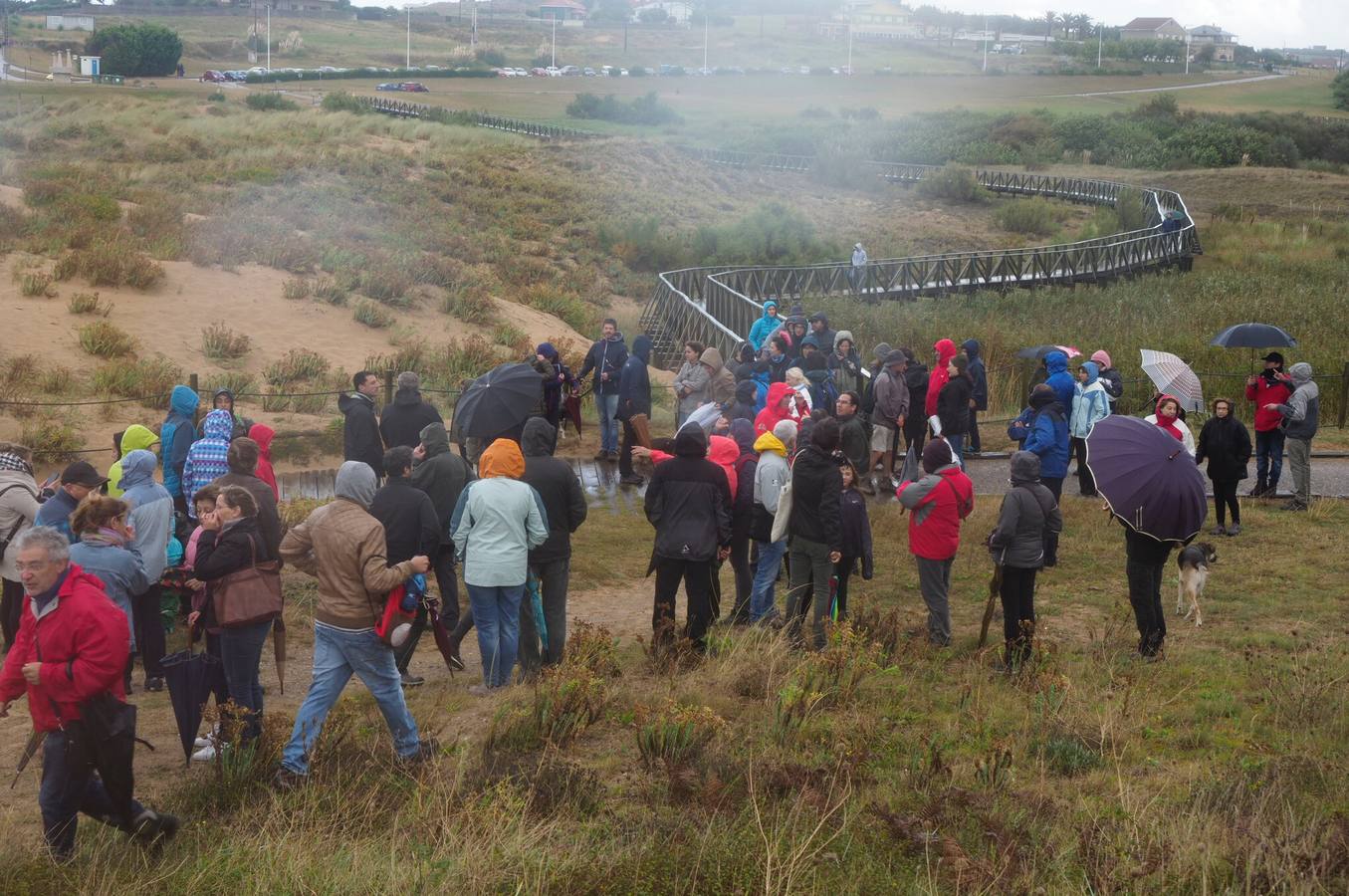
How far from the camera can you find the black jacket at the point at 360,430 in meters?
10.1

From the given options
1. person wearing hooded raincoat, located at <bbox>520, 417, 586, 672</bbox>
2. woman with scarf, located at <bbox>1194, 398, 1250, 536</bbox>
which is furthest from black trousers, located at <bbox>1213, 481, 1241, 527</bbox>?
person wearing hooded raincoat, located at <bbox>520, 417, 586, 672</bbox>

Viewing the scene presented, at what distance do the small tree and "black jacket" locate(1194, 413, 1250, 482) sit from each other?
9049 centimetres

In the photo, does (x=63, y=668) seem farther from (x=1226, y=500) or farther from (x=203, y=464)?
(x=1226, y=500)

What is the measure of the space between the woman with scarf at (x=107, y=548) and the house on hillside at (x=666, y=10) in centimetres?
17418

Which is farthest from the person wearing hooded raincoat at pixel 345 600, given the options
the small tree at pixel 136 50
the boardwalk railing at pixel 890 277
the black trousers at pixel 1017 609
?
the small tree at pixel 136 50

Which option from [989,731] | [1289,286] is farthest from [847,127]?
[989,731]

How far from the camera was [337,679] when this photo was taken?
6035 mm

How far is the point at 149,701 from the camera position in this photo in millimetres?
7438

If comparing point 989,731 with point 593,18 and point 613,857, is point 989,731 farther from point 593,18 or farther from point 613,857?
point 593,18

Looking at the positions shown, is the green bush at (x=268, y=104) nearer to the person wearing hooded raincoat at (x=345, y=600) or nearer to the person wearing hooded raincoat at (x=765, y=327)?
the person wearing hooded raincoat at (x=765, y=327)

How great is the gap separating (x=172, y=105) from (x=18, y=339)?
39253 mm

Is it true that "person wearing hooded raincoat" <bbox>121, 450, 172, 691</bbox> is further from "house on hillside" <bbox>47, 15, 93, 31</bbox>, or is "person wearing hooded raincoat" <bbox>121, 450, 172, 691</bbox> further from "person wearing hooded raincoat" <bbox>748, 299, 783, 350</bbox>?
"house on hillside" <bbox>47, 15, 93, 31</bbox>

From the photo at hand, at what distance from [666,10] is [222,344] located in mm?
168460

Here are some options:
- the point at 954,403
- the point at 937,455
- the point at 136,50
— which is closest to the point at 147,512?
the point at 937,455
